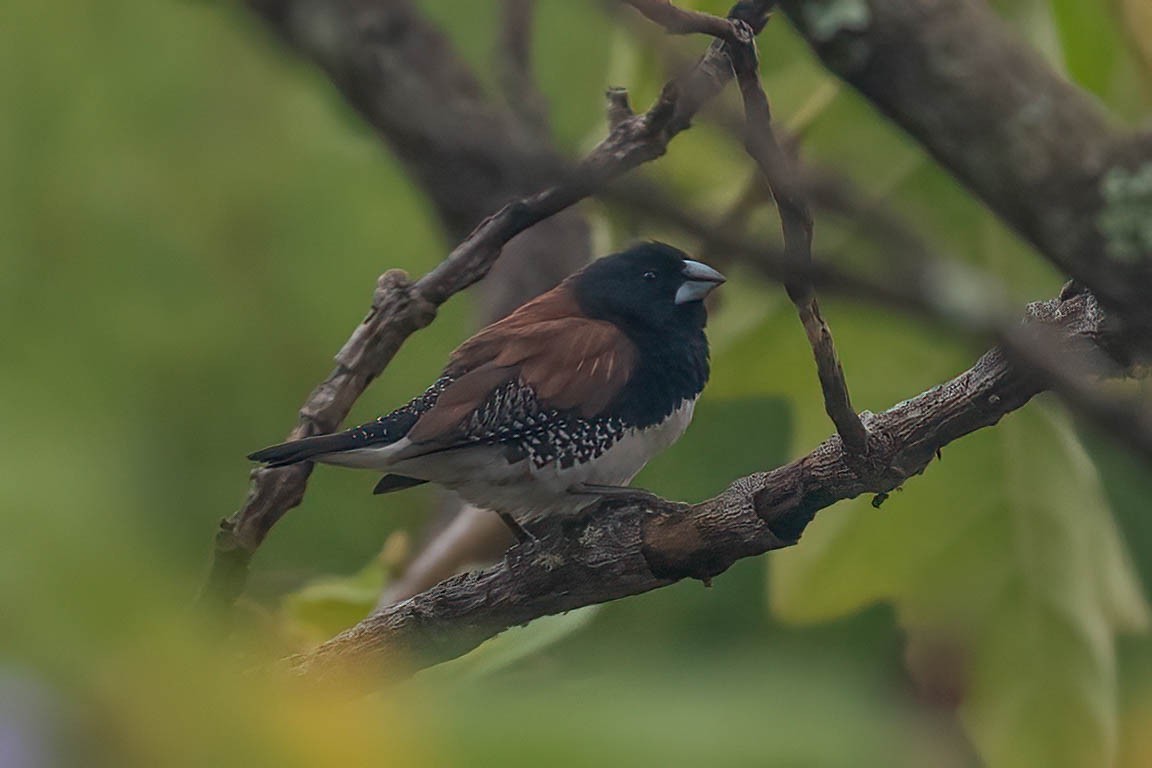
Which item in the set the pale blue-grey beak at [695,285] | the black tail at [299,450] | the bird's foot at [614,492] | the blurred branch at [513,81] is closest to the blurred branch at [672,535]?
the bird's foot at [614,492]

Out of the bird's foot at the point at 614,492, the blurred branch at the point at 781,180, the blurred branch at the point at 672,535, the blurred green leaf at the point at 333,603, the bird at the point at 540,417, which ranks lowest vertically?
the blurred branch at the point at 781,180

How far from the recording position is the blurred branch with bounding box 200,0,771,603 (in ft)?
2.82

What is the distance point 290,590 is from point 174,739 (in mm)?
965

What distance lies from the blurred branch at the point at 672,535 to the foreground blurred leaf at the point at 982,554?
0.60 ft

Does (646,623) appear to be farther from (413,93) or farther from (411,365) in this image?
(413,93)

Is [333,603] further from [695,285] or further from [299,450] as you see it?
[695,285]

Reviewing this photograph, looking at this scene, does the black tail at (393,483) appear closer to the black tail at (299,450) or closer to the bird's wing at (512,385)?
the bird's wing at (512,385)

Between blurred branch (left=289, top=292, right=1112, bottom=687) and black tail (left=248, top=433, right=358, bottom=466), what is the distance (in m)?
0.12

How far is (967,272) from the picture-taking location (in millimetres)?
312

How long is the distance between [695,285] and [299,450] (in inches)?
22.1

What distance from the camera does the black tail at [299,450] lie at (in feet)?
2.88

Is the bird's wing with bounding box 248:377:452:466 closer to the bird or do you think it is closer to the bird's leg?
the bird

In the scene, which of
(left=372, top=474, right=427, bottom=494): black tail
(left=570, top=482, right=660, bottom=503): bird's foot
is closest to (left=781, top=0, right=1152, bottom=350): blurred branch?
(left=570, top=482, right=660, bottom=503): bird's foot

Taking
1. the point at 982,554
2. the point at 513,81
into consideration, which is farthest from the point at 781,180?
the point at 982,554
